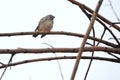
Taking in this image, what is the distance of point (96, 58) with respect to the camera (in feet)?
4.35

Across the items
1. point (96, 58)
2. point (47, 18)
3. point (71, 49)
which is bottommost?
point (47, 18)

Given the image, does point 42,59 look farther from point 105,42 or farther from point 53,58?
point 105,42

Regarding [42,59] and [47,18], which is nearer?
[42,59]

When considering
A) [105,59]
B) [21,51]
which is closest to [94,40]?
[105,59]

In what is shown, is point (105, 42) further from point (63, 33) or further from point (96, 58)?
point (63, 33)

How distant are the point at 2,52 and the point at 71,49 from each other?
0.32 m

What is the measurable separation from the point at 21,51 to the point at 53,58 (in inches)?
11.2

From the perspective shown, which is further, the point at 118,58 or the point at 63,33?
the point at 63,33

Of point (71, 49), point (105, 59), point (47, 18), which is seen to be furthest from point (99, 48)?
point (47, 18)

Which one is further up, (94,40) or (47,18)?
(94,40)

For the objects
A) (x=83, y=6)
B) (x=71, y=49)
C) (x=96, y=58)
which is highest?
(x=83, y=6)

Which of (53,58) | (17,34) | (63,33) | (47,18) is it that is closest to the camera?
(53,58)

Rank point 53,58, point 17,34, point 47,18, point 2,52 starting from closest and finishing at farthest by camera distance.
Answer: point 2,52 < point 53,58 < point 17,34 < point 47,18

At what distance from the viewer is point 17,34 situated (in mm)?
1348
